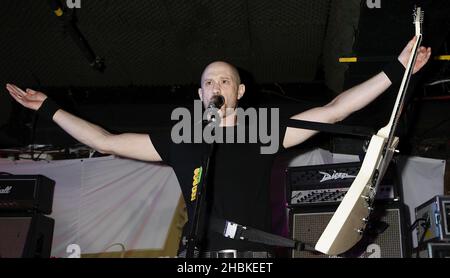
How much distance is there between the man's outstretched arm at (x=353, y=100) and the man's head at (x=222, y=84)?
15.1 inches

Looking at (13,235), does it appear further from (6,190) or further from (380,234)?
(380,234)

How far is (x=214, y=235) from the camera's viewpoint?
2098mm

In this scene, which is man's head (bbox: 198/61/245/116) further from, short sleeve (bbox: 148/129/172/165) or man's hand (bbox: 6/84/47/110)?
man's hand (bbox: 6/84/47/110)

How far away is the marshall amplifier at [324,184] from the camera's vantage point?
11.7 feet

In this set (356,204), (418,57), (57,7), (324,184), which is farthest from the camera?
(57,7)

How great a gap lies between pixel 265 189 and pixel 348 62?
2.11 metres

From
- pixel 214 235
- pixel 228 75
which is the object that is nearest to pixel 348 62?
pixel 228 75

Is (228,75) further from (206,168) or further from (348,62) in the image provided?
(348,62)

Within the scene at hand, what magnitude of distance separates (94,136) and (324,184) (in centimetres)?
195

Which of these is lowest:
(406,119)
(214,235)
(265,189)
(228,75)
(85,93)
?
(214,235)

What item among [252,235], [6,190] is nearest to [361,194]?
[252,235]

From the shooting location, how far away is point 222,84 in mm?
2646

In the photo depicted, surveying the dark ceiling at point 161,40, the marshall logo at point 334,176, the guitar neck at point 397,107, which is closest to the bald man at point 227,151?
the guitar neck at point 397,107

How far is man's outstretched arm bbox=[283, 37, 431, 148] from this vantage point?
2250 millimetres
